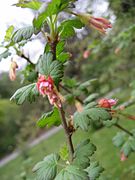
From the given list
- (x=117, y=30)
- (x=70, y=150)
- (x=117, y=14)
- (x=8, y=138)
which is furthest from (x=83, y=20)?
(x=8, y=138)

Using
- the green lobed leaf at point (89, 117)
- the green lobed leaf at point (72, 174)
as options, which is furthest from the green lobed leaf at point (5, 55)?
the green lobed leaf at point (72, 174)

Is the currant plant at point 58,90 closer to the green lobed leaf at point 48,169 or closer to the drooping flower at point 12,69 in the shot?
the green lobed leaf at point 48,169

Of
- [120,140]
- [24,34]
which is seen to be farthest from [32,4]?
[120,140]

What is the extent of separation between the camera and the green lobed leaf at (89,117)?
127cm

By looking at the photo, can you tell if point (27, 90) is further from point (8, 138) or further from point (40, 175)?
point (8, 138)

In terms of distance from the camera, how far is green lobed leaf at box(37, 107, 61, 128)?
4.61ft

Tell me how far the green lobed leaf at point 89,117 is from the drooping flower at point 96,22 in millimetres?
276

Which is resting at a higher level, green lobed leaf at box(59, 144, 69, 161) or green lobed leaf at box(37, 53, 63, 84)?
green lobed leaf at box(37, 53, 63, 84)

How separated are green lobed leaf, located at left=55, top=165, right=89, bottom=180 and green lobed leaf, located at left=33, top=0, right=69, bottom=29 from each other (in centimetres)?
49

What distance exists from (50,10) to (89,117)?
1.27ft

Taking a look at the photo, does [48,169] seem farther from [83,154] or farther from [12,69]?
[12,69]

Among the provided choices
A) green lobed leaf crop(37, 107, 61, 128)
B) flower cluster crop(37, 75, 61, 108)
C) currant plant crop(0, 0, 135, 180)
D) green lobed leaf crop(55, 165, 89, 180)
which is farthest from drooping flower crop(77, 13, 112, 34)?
green lobed leaf crop(55, 165, 89, 180)

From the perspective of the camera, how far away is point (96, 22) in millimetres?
1260

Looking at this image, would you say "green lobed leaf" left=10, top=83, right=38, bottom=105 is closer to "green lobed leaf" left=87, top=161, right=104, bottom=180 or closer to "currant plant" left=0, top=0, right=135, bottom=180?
"currant plant" left=0, top=0, right=135, bottom=180
